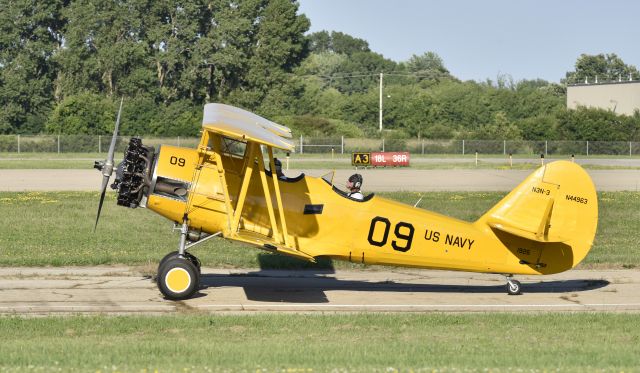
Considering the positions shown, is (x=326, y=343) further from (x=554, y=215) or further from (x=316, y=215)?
(x=554, y=215)

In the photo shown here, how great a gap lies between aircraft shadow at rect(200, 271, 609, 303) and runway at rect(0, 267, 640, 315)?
0.02 meters

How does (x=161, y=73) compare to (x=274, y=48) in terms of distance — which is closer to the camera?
(x=161, y=73)

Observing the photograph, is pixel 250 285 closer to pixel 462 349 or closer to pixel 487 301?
pixel 487 301

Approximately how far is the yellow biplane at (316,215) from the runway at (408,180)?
23320mm

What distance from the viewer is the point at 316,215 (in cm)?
1551

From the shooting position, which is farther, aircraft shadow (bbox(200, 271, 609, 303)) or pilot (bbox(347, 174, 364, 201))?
aircraft shadow (bbox(200, 271, 609, 303))

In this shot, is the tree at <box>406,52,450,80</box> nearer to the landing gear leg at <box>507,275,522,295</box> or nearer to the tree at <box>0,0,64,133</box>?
the tree at <box>0,0,64,133</box>

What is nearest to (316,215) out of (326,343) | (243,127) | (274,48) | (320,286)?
(243,127)

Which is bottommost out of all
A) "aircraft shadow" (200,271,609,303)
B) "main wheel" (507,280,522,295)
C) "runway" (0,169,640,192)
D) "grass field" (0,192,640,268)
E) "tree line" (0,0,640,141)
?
"aircraft shadow" (200,271,609,303)

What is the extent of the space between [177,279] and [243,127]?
103 inches

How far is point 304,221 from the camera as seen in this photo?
50.8 feet

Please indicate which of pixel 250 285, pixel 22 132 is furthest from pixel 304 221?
pixel 22 132

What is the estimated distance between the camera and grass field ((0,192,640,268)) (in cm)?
1955

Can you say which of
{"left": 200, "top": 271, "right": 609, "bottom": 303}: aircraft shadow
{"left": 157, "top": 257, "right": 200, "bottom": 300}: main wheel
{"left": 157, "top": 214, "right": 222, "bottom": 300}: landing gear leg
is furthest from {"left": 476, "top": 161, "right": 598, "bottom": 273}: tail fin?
{"left": 157, "top": 257, "right": 200, "bottom": 300}: main wheel
